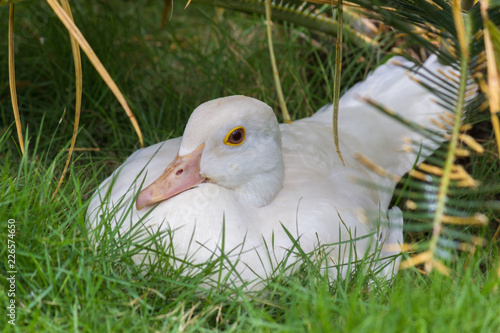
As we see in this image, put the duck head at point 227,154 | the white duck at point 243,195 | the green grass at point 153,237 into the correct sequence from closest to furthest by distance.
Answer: the green grass at point 153,237 < the white duck at point 243,195 < the duck head at point 227,154

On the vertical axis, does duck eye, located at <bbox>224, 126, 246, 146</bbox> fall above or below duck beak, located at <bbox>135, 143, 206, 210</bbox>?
above

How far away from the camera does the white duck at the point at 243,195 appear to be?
2.38 m

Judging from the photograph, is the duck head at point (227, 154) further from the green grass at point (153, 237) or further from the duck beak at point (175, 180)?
the green grass at point (153, 237)

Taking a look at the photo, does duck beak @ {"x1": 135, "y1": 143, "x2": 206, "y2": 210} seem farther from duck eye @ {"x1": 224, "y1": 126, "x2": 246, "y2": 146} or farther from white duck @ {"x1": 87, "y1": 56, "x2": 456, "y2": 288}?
duck eye @ {"x1": 224, "y1": 126, "x2": 246, "y2": 146}

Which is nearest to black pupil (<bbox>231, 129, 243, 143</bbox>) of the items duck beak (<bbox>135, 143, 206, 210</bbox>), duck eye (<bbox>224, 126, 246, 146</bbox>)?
duck eye (<bbox>224, 126, 246, 146</bbox>)

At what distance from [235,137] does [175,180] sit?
0.99 feet

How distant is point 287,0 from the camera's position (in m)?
3.42

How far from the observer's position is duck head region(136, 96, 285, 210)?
8.30 feet

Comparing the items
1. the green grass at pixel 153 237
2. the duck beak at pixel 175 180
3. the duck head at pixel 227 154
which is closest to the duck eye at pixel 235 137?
the duck head at pixel 227 154

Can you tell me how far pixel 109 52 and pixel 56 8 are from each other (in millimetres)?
1743

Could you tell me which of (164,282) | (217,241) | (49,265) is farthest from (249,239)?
(49,265)

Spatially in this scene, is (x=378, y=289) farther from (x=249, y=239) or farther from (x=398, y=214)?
(x=398, y=214)

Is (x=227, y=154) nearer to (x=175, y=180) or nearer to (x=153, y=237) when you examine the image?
(x=175, y=180)

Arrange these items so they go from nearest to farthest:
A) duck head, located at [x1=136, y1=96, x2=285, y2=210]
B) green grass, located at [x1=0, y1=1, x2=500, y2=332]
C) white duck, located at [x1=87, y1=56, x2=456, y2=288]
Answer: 1. green grass, located at [x1=0, y1=1, x2=500, y2=332]
2. white duck, located at [x1=87, y1=56, x2=456, y2=288]
3. duck head, located at [x1=136, y1=96, x2=285, y2=210]
